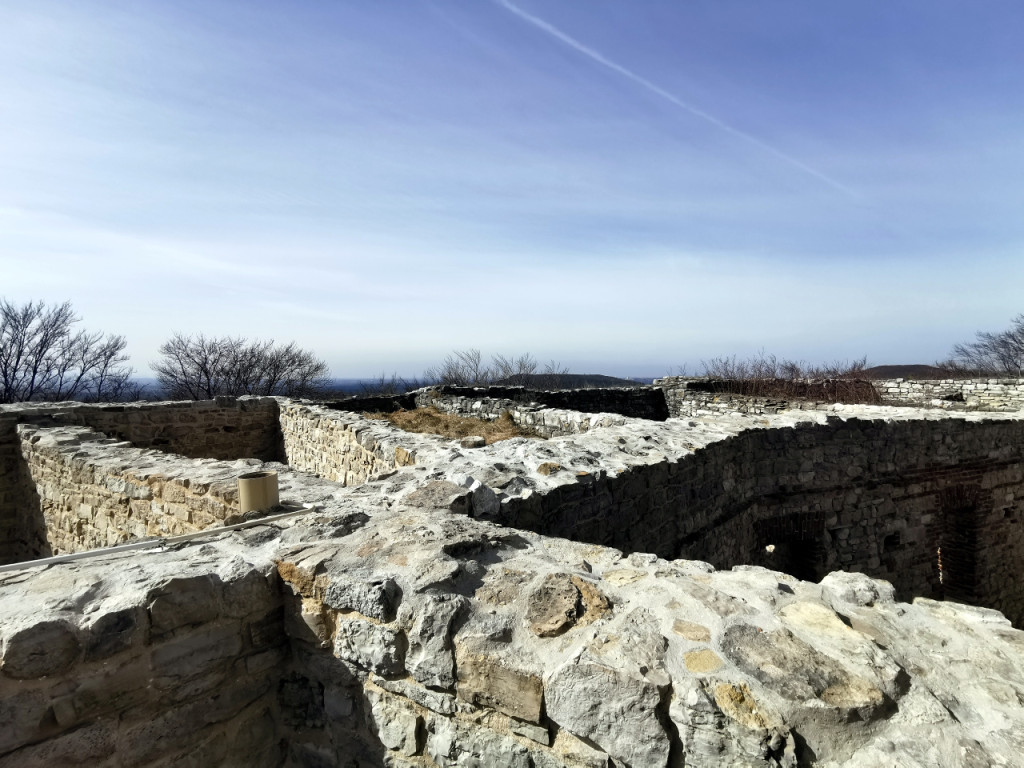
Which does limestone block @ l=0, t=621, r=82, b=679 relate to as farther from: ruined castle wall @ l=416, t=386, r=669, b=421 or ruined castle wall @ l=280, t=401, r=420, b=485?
ruined castle wall @ l=416, t=386, r=669, b=421

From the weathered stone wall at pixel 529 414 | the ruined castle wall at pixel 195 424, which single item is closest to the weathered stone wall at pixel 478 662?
the weathered stone wall at pixel 529 414

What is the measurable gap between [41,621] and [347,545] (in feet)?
3.54

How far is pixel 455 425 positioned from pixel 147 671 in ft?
29.5

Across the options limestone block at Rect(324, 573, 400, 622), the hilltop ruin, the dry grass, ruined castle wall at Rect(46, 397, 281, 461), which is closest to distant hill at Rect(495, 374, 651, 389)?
the dry grass

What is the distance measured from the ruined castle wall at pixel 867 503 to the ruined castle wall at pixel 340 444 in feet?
9.01

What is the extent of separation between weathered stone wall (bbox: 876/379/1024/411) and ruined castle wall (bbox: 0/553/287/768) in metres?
Result: 12.4

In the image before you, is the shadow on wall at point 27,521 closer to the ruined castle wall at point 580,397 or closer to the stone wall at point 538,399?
the stone wall at point 538,399

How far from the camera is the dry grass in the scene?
9.45 m

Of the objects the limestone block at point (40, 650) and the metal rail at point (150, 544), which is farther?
the metal rail at point (150, 544)

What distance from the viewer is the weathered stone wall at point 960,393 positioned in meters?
11.4

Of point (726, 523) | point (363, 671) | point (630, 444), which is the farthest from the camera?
point (726, 523)

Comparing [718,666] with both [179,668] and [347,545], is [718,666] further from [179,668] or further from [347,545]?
[179,668]

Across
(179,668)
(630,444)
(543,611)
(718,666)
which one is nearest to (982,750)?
(718,666)

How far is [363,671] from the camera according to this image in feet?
7.38
